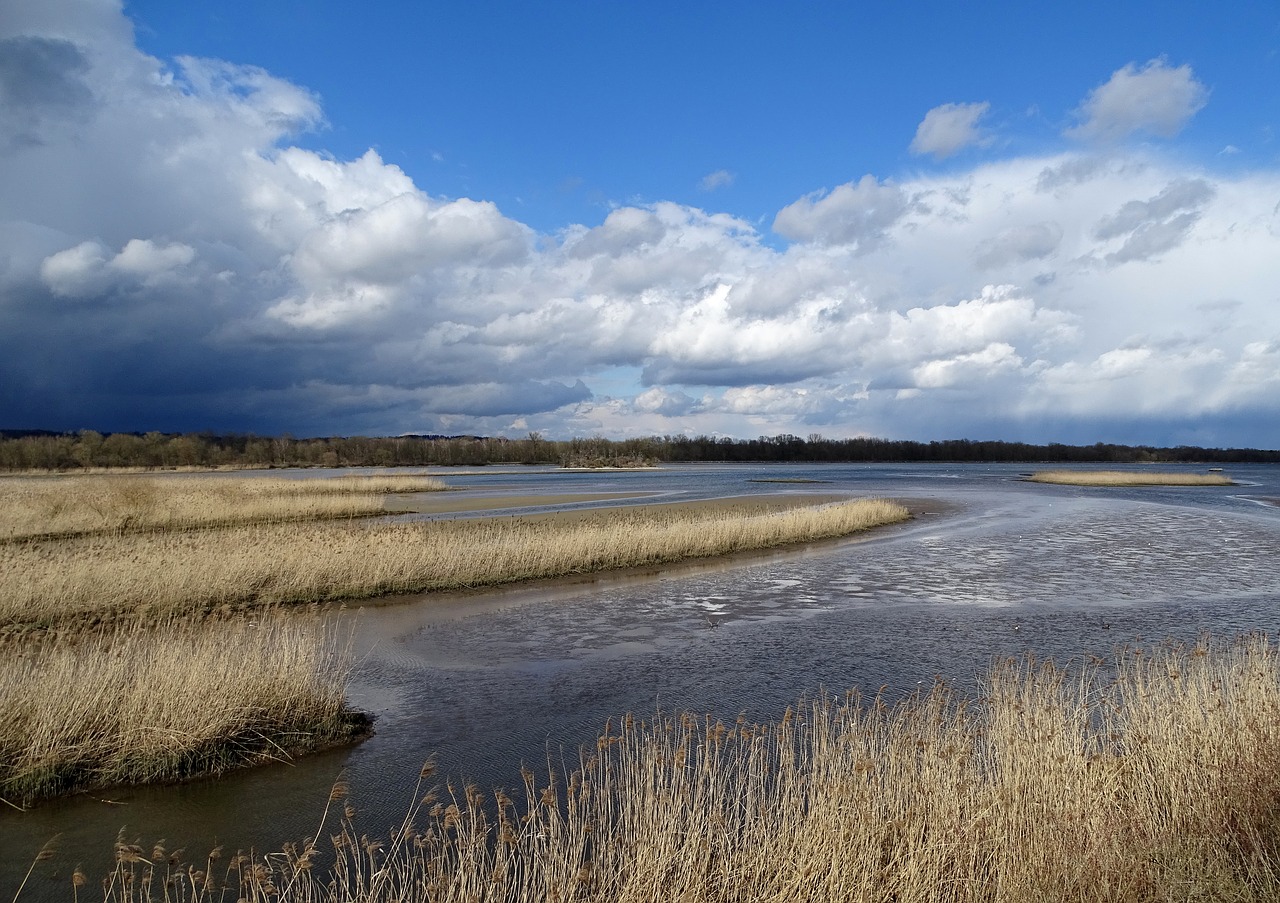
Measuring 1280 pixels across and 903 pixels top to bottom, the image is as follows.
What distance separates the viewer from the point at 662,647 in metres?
14.6

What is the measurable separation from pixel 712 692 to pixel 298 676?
549cm

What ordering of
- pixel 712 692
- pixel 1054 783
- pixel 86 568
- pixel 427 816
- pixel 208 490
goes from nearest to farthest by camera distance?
pixel 1054 783, pixel 427 816, pixel 712 692, pixel 86 568, pixel 208 490

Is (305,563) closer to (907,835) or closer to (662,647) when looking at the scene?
(662,647)

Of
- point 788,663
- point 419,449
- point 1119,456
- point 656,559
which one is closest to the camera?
point 788,663

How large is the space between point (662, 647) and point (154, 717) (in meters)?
8.06

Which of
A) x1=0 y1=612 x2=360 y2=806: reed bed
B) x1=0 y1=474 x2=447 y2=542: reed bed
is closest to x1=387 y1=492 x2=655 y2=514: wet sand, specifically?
x1=0 y1=474 x2=447 y2=542: reed bed

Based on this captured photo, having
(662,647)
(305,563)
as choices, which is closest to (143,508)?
(305,563)

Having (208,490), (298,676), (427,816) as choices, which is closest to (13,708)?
(298,676)

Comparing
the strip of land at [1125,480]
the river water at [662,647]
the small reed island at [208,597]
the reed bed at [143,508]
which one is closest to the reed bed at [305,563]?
the small reed island at [208,597]

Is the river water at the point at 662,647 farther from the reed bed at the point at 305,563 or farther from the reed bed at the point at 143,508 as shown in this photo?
the reed bed at the point at 143,508

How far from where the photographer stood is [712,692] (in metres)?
11.6

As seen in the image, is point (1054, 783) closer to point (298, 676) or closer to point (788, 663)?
point (788, 663)

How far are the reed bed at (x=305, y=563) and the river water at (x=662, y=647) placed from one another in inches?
61.5

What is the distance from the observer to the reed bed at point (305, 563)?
637 inches
